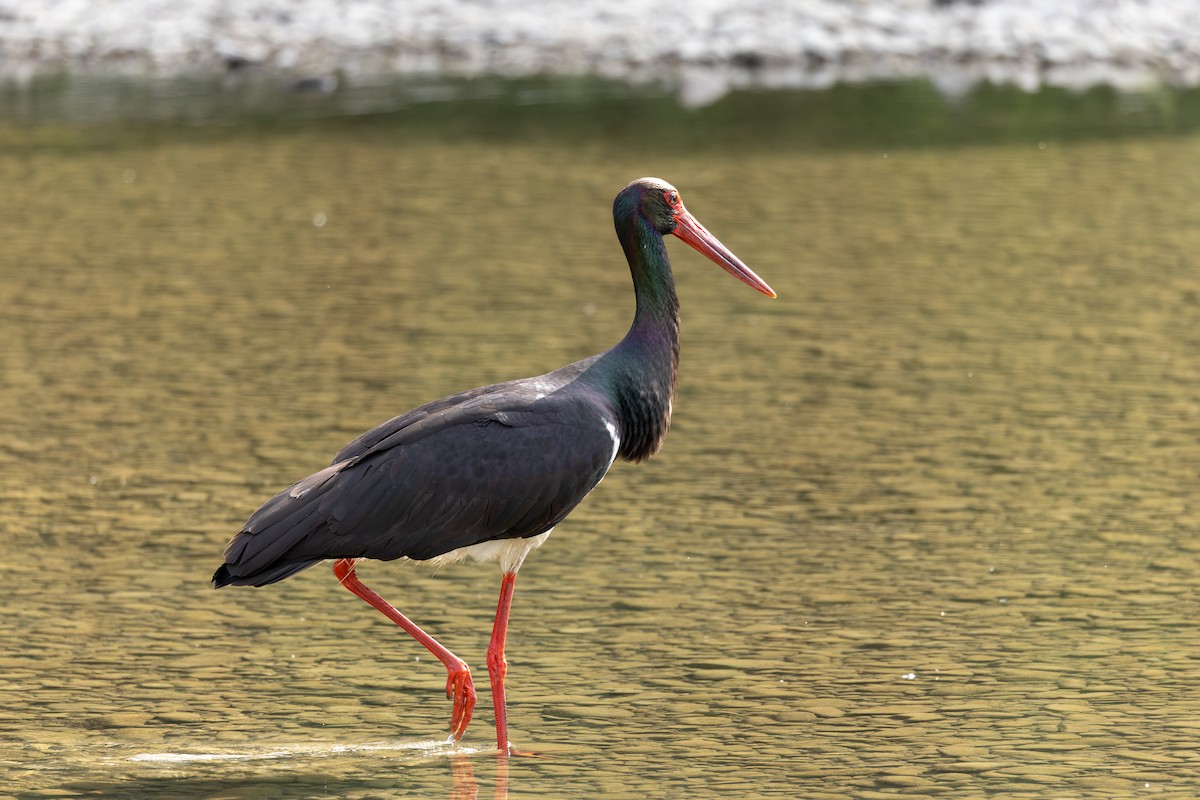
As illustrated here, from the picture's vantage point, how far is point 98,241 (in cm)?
1581

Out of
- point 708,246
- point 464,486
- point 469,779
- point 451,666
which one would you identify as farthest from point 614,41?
point 469,779

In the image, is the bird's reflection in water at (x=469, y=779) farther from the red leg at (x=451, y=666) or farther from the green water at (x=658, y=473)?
the red leg at (x=451, y=666)

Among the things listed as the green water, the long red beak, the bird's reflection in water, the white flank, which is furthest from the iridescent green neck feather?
the bird's reflection in water

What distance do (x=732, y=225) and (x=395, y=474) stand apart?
9203 mm

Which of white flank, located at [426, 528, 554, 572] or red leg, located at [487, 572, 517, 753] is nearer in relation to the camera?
red leg, located at [487, 572, 517, 753]

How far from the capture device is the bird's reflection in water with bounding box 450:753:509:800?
20.7ft

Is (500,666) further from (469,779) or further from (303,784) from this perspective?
(303,784)

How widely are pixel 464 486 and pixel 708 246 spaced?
133cm

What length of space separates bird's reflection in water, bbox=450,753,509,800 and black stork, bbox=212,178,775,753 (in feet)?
0.39

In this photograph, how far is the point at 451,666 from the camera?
22.1 ft

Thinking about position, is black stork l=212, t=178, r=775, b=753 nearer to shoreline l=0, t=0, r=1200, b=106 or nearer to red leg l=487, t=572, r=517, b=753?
red leg l=487, t=572, r=517, b=753

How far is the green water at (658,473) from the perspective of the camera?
6.71 meters

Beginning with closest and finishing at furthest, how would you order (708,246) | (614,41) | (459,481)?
(459,481) → (708,246) → (614,41)

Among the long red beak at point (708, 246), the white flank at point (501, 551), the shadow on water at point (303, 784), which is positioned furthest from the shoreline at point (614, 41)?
the shadow on water at point (303, 784)
